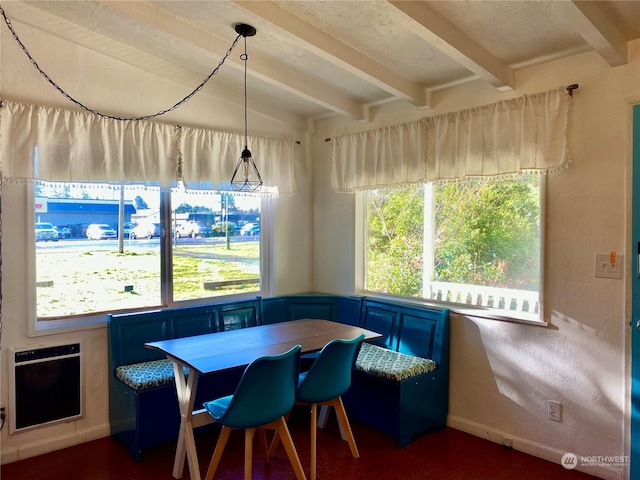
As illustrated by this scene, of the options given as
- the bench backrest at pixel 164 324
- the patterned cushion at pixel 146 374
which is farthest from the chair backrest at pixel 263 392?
the bench backrest at pixel 164 324

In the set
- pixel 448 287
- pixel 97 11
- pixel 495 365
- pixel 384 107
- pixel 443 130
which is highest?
pixel 97 11

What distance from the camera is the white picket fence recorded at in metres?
2.86

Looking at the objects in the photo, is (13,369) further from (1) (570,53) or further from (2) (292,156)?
(1) (570,53)

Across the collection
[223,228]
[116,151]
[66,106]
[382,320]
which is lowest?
[382,320]

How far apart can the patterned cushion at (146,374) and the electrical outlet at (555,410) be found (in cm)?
218

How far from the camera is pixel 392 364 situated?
294 centimetres

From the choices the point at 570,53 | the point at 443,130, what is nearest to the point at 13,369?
the point at 443,130

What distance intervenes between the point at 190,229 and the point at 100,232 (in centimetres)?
64

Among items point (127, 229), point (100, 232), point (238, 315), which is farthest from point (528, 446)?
point (100, 232)

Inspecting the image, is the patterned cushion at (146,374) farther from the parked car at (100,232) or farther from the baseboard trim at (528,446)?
the baseboard trim at (528,446)

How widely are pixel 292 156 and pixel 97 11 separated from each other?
1.77 metres

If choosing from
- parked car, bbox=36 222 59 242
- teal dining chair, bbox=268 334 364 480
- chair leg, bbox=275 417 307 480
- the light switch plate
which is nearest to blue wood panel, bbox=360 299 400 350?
teal dining chair, bbox=268 334 364 480

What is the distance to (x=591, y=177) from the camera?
2.49 m

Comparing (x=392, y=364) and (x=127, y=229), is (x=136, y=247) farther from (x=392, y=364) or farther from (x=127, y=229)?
(x=392, y=364)
